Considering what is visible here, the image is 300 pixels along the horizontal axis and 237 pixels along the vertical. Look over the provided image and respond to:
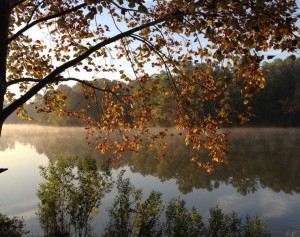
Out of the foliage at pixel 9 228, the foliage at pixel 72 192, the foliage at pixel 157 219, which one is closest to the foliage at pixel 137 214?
the foliage at pixel 157 219

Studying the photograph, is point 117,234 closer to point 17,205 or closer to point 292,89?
point 17,205

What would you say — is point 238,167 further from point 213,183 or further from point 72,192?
point 72,192

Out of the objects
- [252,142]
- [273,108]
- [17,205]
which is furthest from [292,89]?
[17,205]

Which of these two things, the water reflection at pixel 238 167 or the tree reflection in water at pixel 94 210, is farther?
the water reflection at pixel 238 167

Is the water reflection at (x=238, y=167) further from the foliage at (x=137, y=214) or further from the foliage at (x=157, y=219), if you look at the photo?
the foliage at (x=137, y=214)

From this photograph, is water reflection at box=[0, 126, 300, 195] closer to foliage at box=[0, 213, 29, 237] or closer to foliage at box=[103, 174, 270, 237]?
foliage at box=[103, 174, 270, 237]

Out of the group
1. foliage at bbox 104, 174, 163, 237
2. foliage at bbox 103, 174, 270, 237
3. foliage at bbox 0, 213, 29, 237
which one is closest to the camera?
foliage at bbox 0, 213, 29, 237

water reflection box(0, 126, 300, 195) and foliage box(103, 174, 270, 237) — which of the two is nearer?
foliage box(103, 174, 270, 237)

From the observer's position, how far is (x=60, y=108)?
34.8ft

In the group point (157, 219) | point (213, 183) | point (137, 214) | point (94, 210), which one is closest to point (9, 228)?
point (94, 210)

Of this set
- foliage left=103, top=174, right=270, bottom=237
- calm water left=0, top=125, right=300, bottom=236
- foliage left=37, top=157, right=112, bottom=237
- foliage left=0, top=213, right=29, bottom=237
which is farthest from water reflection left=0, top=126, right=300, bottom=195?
foliage left=0, top=213, right=29, bottom=237

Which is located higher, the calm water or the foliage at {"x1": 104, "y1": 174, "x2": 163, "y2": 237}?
the foliage at {"x1": 104, "y1": 174, "x2": 163, "y2": 237}

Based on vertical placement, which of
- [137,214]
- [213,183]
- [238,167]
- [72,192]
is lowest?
[213,183]

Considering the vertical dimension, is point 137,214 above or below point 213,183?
above
